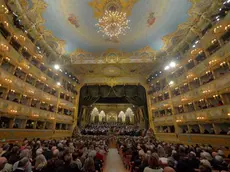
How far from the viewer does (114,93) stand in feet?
69.4

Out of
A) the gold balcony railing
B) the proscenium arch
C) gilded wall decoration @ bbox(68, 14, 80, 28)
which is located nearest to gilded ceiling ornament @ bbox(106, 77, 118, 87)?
the proscenium arch

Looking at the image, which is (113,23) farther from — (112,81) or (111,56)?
(112,81)

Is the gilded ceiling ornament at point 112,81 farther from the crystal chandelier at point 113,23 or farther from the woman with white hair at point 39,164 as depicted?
the woman with white hair at point 39,164

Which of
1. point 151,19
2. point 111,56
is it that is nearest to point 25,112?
point 111,56

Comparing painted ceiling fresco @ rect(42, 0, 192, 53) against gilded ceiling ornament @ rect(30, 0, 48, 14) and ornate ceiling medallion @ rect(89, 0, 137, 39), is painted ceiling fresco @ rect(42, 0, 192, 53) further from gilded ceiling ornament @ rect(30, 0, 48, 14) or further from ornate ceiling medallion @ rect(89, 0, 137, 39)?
gilded ceiling ornament @ rect(30, 0, 48, 14)

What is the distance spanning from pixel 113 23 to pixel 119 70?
26.8ft

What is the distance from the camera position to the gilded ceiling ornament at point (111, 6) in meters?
10.8

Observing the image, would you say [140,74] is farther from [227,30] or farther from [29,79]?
[29,79]

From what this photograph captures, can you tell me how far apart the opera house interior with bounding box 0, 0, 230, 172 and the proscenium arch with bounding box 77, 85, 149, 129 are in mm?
490

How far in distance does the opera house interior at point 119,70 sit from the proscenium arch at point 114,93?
490 mm

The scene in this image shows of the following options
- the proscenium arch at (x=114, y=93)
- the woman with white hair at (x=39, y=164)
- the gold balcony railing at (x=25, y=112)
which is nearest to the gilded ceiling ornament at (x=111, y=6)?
the gold balcony railing at (x=25, y=112)

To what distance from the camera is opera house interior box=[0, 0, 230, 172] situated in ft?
27.5

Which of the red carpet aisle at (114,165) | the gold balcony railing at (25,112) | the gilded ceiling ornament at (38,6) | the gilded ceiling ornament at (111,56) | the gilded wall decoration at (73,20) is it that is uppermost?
the gilded wall decoration at (73,20)

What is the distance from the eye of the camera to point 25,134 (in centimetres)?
1111
